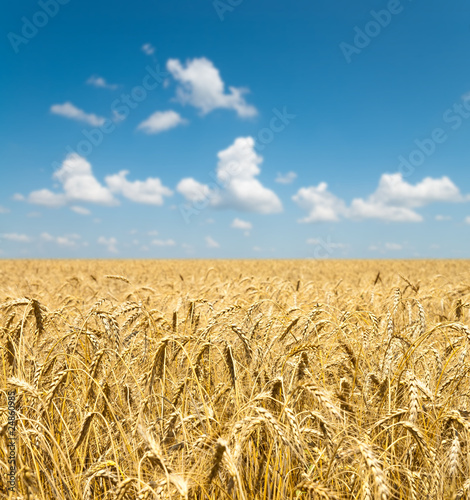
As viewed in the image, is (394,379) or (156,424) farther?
(394,379)

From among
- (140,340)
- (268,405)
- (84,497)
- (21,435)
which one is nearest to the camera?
(84,497)

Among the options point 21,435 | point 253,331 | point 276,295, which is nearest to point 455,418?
point 253,331

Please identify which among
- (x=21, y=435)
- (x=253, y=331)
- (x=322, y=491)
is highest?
(x=253, y=331)

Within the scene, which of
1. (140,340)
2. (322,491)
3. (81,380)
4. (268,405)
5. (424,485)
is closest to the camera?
(322,491)

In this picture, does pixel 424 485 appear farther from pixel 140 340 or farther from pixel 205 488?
pixel 140 340

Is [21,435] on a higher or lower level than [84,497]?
higher

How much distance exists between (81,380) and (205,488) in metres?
1.31

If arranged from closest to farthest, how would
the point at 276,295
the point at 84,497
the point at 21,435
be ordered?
the point at 84,497, the point at 21,435, the point at 276,295

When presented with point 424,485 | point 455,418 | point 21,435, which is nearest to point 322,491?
point 424,485

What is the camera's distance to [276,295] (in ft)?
17.0

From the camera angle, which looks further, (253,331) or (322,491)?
(253,331)

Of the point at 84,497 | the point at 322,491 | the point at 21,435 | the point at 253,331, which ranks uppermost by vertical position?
the point at 253,331

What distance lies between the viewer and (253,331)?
2906mm

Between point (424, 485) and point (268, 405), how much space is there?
30.6 inches
